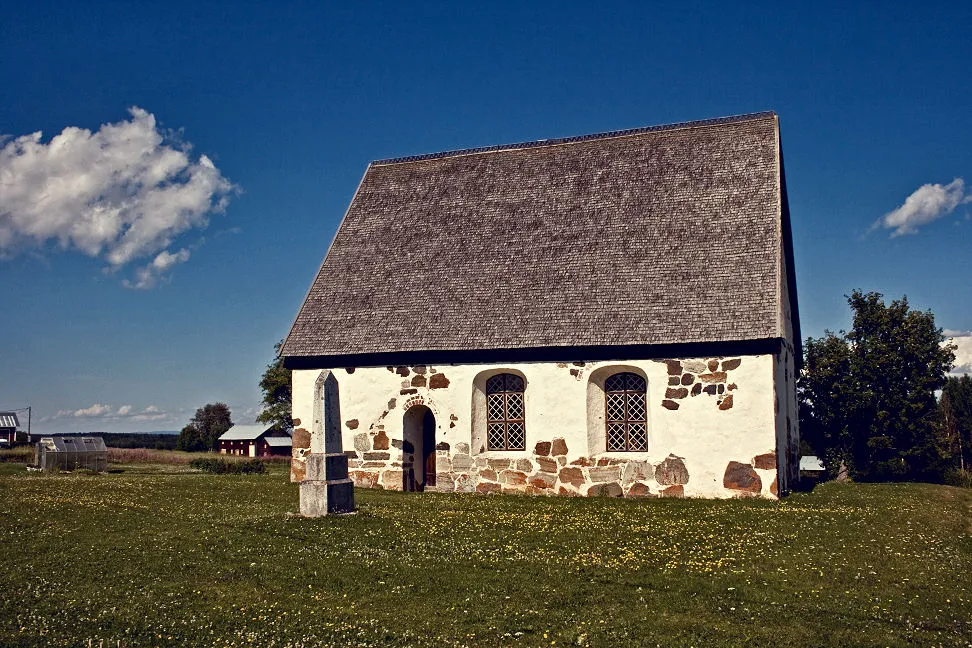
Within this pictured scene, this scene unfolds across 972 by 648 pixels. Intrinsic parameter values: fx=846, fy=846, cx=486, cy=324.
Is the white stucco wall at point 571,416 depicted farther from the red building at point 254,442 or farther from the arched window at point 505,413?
the red building at point 254,442

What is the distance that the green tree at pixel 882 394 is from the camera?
29.4m

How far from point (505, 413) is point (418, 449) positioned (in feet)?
9.76

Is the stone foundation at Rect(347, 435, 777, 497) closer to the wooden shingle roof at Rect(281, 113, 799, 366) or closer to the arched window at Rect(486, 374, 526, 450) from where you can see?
the arched window at Rect(486, 374, 526, 450)

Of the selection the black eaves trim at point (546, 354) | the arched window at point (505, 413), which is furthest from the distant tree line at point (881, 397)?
the arched window at point (505, 413)

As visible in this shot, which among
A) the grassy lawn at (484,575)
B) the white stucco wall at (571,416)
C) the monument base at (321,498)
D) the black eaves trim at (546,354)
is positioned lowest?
the grassy lawn at (484,575)

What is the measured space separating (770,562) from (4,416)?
3174 inches

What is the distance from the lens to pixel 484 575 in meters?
10.9

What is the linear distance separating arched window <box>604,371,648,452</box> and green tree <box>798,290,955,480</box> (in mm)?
12731

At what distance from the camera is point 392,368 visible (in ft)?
74.8

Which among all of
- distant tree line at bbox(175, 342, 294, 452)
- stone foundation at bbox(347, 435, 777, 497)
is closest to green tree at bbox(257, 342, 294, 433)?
distant tree line at bbox(175, 342, 294, 452)

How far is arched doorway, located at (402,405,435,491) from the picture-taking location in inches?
899

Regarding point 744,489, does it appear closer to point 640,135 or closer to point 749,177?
point 749,177

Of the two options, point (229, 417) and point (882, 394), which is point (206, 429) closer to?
point (229, 417)

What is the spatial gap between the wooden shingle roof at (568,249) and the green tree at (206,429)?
→ 47450 millimetres
